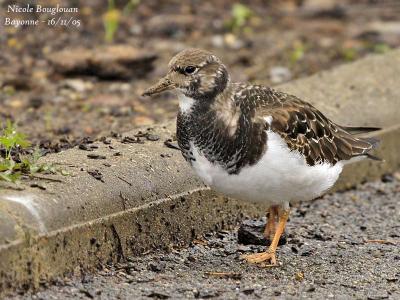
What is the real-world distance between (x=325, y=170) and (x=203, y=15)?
4.56 m

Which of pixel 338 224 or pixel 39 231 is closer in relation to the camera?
pixel 39 231

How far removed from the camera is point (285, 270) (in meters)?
5.19

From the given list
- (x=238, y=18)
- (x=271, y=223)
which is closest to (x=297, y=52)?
(x=238, y=18)

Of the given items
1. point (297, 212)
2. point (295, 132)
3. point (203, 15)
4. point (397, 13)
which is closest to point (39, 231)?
point (295, 132)

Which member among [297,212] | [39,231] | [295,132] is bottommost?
[297,212]

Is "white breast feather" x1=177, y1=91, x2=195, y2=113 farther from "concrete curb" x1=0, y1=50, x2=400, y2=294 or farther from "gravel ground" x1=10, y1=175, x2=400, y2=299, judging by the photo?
"gravel ground" x1=10, y1=175, x2=400, y2=299

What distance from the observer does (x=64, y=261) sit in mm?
4668

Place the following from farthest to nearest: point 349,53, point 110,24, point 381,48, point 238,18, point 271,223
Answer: point 238,18
point 381,48
point 349,53
point 110,24
point 271,223

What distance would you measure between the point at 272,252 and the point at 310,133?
71cm

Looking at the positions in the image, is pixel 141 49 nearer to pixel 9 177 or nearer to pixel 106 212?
pixel 106 212

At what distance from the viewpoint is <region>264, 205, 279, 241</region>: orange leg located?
5.59 metres

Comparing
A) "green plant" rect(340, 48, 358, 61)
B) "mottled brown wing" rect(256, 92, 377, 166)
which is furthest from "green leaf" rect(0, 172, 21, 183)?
"green plant" rect(340, 48, 358, 61)

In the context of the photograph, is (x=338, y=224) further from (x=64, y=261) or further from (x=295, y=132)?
(x=64, y=261)

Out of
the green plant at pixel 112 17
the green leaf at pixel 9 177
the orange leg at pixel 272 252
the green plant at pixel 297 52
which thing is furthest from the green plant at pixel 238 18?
the green leaf at pixel 9 177
